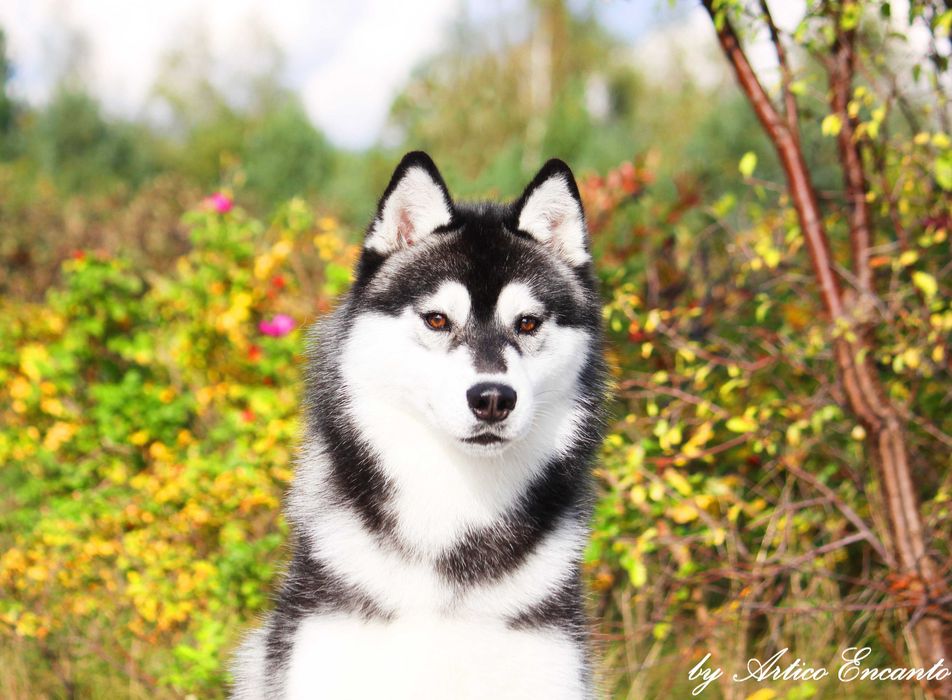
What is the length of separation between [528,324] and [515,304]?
0.07 metres

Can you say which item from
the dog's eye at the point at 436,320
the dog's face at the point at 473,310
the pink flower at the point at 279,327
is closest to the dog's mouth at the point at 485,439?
the dog's face at the point at 473,310

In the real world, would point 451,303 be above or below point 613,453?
above

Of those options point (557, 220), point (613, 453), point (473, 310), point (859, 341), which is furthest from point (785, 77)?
point (473, 310)

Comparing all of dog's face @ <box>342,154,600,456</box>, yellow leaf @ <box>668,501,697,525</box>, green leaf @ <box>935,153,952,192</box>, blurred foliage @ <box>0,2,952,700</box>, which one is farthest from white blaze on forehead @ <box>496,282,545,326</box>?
green leaf @ <box>935,153,952,192</box>

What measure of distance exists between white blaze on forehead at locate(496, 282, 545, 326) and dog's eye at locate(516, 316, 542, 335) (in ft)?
0.06

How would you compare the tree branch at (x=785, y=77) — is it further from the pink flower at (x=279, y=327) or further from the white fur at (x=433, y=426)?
the pink flower at (x=279, y=327)

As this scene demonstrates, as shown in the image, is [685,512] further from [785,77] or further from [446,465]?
[785,77]

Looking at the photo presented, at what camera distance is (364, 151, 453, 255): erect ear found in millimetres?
2711

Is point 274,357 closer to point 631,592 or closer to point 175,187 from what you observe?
point 631,592

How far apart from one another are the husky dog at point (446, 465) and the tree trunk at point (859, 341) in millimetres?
1389

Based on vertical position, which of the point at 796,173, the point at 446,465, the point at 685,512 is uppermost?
the point at 796,173

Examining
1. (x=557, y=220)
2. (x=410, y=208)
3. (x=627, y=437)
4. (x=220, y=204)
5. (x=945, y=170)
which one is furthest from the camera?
(x=220, y=204)

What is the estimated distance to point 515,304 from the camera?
104 inches

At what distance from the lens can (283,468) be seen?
465cm
